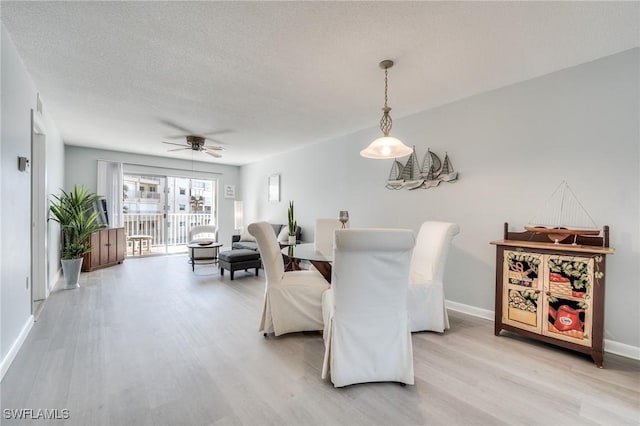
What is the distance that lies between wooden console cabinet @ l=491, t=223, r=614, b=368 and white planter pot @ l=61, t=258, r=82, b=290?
5280 mm

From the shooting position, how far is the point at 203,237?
617 centimetres

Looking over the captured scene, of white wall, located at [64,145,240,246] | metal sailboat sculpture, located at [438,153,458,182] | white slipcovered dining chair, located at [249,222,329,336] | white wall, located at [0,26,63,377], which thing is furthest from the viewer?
white wall, located at [64,145,240,246]

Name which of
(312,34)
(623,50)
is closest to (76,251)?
→ (312,34)

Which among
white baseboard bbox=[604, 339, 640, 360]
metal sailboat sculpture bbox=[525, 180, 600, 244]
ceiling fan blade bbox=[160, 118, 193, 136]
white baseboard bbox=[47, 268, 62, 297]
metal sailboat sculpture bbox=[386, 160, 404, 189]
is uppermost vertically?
ceiling fan blade bbox=[160, 118, 193, 136]

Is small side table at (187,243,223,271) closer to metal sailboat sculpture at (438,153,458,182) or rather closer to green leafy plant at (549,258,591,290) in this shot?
metal sailboat sculpture at (438,153,458,182)

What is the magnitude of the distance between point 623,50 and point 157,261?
7.49 meters

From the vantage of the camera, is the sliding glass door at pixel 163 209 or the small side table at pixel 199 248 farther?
the sliding glass door at pixel 163 209

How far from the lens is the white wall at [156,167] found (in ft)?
18.7

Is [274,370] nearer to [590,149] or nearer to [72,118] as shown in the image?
[590,149]

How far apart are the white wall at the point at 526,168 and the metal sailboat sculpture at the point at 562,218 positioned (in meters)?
0.06

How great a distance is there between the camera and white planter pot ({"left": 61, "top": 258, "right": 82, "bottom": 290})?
3887mm

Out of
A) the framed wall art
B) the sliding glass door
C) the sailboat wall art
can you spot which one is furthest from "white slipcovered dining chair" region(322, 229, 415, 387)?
the framed wall art

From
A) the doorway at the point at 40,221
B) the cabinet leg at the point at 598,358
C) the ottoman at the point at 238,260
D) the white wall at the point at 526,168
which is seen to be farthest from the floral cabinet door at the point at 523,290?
the doorway at the point at 40,221

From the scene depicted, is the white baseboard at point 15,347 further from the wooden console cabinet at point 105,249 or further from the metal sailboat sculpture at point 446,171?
the metal sailboat sculpture at point 446,171
